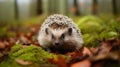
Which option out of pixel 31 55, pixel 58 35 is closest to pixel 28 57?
Result: pixel 31 55

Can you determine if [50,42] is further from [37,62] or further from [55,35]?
[37,62]

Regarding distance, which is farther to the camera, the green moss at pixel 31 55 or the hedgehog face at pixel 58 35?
the hedgehog face at pixel 58 35

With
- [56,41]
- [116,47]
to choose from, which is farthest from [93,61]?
[56,41]

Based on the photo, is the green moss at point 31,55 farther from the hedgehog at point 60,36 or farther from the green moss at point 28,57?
the hedgehog at point 60,36

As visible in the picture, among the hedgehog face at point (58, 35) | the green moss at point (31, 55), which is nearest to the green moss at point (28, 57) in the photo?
the green moss at point (31, 55)

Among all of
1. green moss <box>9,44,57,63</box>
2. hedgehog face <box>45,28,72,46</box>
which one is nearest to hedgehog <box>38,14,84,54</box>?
hedgehog face <box>45,28,72,46</box>

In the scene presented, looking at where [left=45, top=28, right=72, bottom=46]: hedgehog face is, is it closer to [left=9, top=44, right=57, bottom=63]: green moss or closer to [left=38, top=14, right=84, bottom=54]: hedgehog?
[left=38, top=14, right=84, bottom=54]: hedgehog

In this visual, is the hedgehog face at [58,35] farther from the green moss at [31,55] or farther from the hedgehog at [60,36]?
the green moss at [31,55]

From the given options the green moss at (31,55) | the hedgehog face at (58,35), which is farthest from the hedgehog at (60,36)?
the green moss at (31,55)
